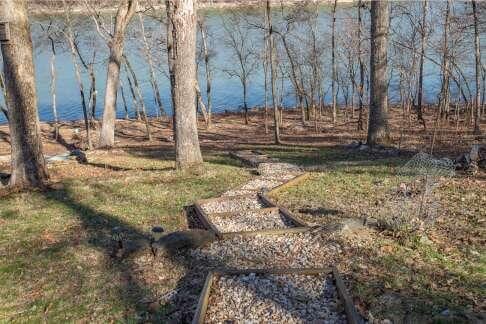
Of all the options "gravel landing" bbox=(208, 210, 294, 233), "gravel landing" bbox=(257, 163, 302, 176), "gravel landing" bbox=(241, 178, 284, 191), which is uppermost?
"gravel landing" bbox=(257, 163, 302, 176)

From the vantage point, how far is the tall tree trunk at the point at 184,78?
919 cm

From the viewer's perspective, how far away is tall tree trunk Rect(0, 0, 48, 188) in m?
8.07

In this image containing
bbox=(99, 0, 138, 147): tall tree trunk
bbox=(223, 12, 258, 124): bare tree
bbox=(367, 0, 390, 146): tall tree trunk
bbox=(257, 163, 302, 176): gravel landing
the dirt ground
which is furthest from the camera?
bbox=(223, 12, 258, 124): bare tree

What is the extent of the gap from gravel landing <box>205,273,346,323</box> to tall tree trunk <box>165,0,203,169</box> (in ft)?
18.1

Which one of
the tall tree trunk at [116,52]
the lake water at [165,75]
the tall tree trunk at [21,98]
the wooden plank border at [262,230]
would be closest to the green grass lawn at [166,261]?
the wooden plank border at [262,230]

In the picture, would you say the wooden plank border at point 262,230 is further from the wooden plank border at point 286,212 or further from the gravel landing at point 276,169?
the gravel landing at point 276,169

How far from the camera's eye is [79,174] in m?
10.3

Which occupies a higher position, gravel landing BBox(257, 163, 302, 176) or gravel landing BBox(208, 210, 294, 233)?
gravel landing BBox(257, 163, 302, 176)

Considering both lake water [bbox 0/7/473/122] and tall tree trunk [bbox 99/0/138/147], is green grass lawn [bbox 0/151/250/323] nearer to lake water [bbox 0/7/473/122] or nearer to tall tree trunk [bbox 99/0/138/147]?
tall tree trunk [bbox 99/0/138/147]

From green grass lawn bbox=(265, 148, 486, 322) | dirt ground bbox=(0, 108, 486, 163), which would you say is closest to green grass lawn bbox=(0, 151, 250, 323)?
green grass lawn bbox=(265, 148, 486, 322)

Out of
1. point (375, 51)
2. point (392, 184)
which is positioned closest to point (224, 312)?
point (392, 184)

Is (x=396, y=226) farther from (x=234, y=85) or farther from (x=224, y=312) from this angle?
(x=234, y=85)

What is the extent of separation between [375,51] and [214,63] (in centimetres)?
3041

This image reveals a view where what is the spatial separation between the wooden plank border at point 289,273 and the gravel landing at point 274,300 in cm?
4
